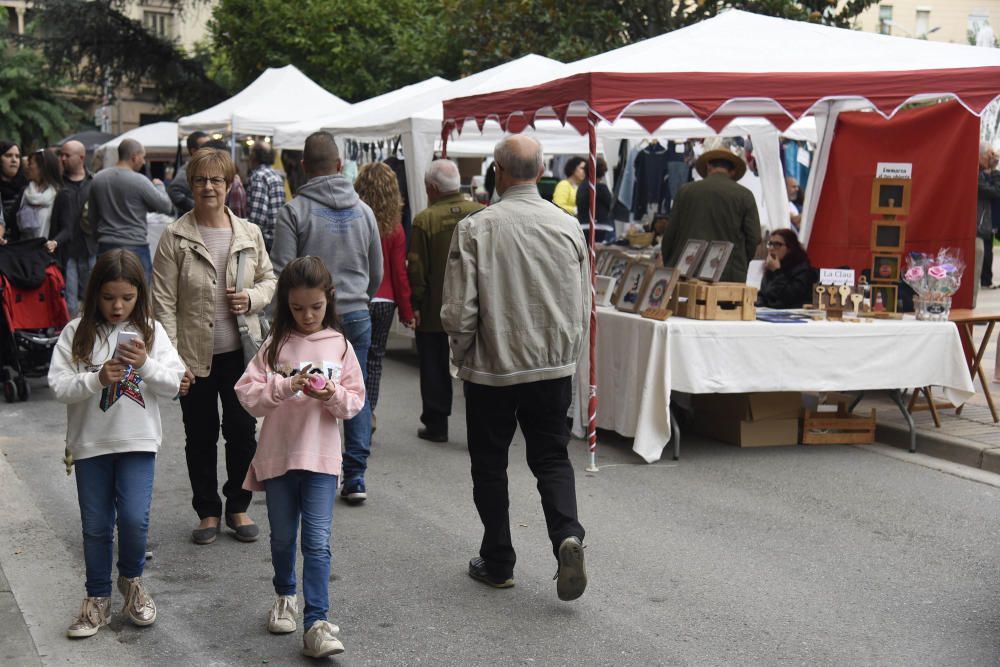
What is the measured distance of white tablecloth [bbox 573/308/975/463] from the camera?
26.2 ft

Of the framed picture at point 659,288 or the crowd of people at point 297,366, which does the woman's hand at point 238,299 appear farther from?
the framed picture at point 659,288

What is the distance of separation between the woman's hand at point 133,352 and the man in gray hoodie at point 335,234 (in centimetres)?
193

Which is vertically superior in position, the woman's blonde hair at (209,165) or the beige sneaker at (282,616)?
the woman's blonde hair at (209,165)

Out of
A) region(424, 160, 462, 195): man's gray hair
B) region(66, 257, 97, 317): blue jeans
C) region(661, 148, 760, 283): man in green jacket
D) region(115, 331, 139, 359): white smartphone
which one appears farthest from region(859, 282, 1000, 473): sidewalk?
region(66, 257, 97, 317): blue jeans

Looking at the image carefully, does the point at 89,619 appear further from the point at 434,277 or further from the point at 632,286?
the point at 632,286

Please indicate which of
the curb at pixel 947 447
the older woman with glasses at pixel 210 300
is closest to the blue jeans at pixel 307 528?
the older woman with glasses at pixel 210 300

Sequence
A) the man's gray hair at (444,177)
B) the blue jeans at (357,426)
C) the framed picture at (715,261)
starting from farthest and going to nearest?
the framed picture at (715,261), the man's gray hair at (444,177), the blue jeans at (357,426)

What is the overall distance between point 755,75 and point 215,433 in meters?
4.57

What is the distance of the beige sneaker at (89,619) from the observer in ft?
15.4

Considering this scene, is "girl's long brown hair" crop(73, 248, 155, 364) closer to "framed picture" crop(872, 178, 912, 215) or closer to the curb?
the curb

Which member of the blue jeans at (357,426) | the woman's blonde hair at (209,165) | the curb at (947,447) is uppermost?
the woman's blonde hair at (209,165)

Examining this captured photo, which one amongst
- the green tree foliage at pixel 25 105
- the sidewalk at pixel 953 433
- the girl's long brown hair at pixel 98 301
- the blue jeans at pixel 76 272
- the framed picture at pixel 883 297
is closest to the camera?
the girl's long brown hair at pixel 98 301

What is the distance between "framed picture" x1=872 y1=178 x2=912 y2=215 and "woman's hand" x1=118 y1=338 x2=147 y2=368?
676 cm

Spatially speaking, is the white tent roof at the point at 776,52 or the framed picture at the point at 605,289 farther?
the framed picture at the point at 605,289
